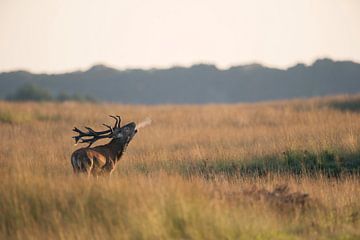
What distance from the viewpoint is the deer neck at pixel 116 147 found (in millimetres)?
11625

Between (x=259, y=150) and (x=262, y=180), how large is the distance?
293cm

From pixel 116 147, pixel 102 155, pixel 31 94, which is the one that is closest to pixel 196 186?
pixel 102 155

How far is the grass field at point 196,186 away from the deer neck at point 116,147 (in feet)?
1.70

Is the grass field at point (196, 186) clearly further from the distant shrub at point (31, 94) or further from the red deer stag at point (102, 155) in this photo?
the distant shrub at point (31, 94)

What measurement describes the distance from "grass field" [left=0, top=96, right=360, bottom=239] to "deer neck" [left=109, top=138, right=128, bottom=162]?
0.52m

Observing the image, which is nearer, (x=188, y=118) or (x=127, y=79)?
(x=188, y=118)

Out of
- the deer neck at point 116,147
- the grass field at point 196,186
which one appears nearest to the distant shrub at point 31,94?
the grass field at point 196,186

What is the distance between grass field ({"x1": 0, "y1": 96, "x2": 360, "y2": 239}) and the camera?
28.1 feet

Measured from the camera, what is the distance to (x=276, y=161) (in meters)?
14.4

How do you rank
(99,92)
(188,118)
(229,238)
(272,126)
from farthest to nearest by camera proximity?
(99,92), (188,118), (272,126), (229,238)

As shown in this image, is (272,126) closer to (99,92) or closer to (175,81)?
(99,92)

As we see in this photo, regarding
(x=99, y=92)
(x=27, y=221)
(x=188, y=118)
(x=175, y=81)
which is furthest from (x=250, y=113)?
(x=175, y=81)

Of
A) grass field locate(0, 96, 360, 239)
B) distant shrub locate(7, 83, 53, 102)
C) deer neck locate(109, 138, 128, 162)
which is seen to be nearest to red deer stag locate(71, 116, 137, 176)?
deer neck locate(109, 138, 128, 162)

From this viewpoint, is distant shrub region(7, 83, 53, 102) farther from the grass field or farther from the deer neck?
A: the deer neck
